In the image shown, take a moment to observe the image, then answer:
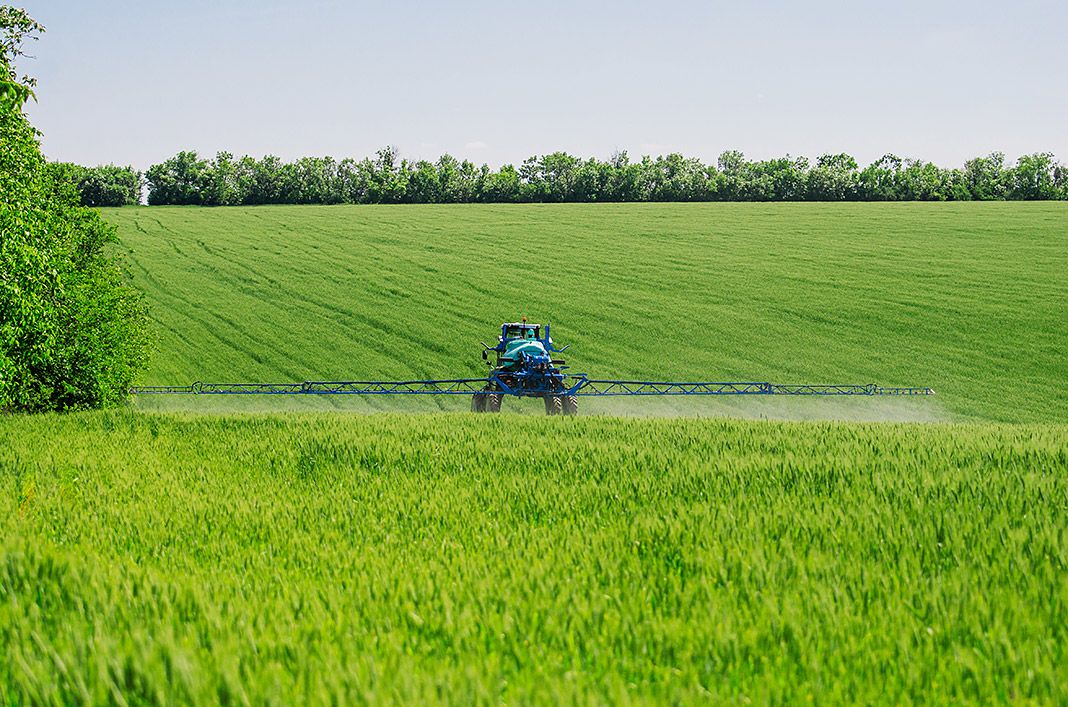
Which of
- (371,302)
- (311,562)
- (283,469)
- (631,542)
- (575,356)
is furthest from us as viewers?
(371,302)

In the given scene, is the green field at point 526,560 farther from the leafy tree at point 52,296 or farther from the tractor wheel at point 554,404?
the tractor wheel at point 554,404

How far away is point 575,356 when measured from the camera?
35938 millimetres

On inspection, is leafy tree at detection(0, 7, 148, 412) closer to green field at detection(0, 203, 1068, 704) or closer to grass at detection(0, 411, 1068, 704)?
green field at detection(0, 203, 1068, 704)

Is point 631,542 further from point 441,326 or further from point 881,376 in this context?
point 441,326

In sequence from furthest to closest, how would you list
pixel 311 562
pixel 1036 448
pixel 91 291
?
1. pixel 91 291
2. pixel 1036 448
3. pixel 311 562

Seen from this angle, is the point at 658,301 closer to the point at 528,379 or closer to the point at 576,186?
the point at 528,379

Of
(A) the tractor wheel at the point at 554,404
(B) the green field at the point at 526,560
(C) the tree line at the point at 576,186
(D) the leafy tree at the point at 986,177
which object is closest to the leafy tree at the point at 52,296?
(B) the green field at the point at 526,560

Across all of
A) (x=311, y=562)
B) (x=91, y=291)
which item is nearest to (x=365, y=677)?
(x=311, y=562)

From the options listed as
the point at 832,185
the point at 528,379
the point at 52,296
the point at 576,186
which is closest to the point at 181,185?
the point at 576,186

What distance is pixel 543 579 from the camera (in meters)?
4.83

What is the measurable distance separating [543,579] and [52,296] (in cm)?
2095

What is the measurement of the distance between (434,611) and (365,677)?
1140mm

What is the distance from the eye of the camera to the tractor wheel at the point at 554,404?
2177cm

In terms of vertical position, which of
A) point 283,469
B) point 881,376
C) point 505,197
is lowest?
point 881,376
